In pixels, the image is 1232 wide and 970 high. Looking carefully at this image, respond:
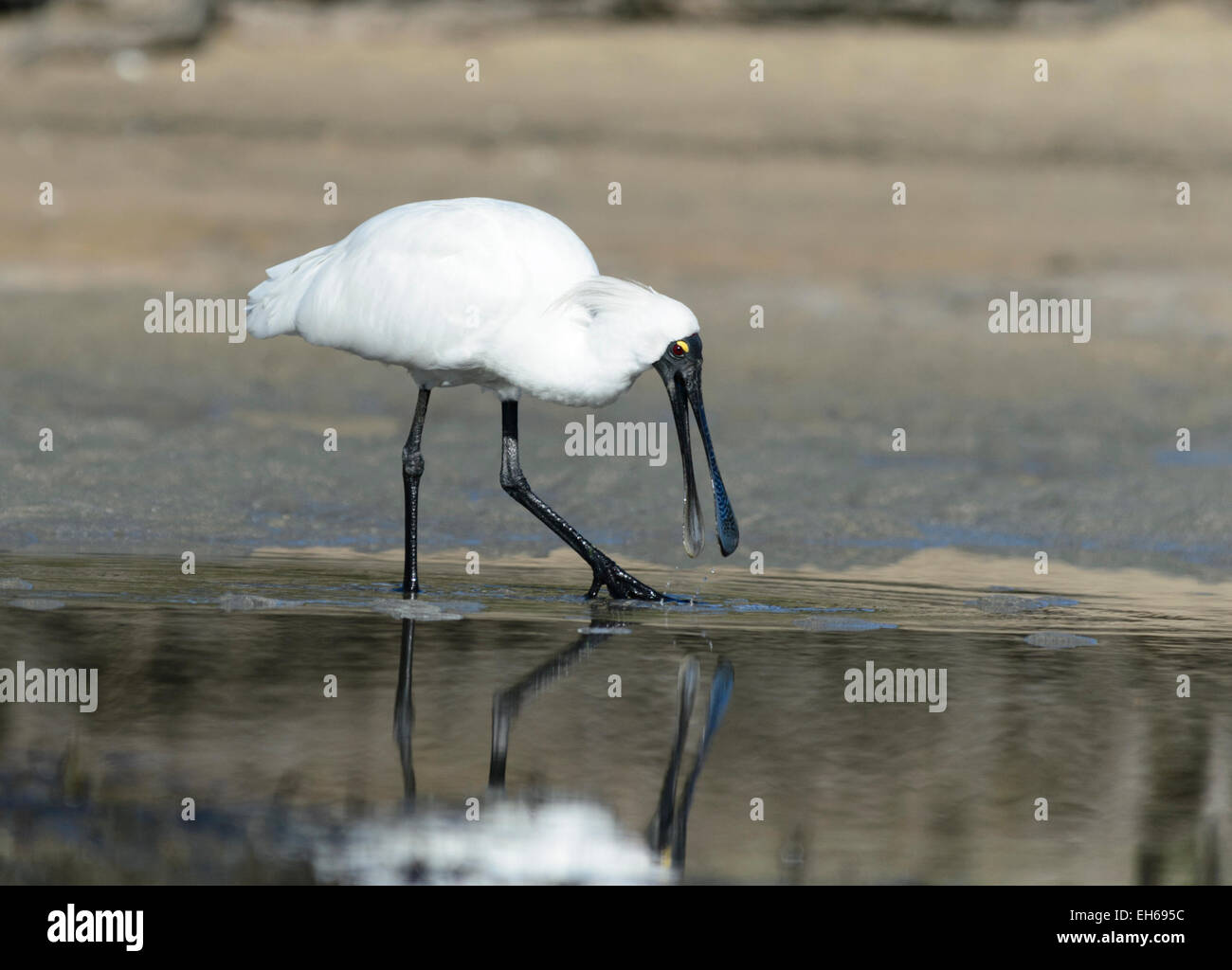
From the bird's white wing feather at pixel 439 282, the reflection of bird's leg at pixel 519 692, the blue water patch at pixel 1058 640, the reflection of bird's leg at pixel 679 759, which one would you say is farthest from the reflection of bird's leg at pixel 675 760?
the bird's white wing feather at pixel 439 282

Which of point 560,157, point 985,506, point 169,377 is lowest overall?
point 985,506

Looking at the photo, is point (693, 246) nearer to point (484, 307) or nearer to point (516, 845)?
point (484, 307)

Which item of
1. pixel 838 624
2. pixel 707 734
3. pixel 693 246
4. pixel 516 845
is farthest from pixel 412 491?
pixel 693 246

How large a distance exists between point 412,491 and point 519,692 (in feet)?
6.80

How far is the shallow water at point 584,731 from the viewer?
497cm

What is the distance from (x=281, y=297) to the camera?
27.9 feet

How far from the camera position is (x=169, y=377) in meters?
12.8

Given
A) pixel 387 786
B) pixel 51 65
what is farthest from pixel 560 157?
pixel 387 786

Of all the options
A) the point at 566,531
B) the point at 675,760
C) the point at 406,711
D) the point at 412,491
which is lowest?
the point at 675,760

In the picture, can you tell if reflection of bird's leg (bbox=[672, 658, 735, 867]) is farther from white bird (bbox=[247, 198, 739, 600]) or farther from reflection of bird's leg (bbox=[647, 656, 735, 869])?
white bird (bbox=[247, 198, 739, 600])

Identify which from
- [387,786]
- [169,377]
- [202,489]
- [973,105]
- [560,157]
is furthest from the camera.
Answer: [973,105]
